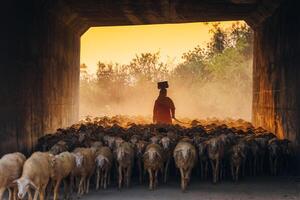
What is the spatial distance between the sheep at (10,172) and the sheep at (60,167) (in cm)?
67

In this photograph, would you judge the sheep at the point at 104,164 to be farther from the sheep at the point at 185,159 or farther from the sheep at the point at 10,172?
the sheep at the point at 10,172

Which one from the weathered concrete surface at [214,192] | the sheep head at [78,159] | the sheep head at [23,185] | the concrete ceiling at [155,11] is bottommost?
the weathered concrete surface at [214,192]

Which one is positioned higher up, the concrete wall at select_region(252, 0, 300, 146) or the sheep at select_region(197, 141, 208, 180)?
the concrete wall at select_region(252, 0, 300, 146)

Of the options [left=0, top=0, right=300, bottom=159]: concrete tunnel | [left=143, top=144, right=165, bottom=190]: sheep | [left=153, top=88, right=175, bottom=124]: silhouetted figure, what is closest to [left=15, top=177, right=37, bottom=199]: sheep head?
[left=143, top=144, right=165, bottom=190]: sheep

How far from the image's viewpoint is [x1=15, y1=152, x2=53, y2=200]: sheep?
9617 millimetres

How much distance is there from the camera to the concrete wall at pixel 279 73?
1641 centimetres

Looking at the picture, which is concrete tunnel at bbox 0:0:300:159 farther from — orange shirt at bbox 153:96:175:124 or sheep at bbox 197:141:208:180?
orange shirt at bbox 153:96:175:124

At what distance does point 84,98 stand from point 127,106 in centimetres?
449

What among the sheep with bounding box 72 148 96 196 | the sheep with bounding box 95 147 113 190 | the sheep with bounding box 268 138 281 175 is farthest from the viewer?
the sheep with bounding box 268 138 281 175

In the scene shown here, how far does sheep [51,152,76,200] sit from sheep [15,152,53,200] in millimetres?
188

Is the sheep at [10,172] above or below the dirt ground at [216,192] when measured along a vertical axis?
above

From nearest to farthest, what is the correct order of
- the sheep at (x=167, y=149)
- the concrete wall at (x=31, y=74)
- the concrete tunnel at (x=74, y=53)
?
the sheep at (x=167, y=149) < the concrete wall at (x=31, y=74) < the concrete tunnel at (x=74, y=53)

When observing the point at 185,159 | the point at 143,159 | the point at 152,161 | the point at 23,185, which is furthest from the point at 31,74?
the point at 23,185

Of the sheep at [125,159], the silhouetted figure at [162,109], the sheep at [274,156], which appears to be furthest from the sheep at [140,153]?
the silhouetted figure at [162,109]
